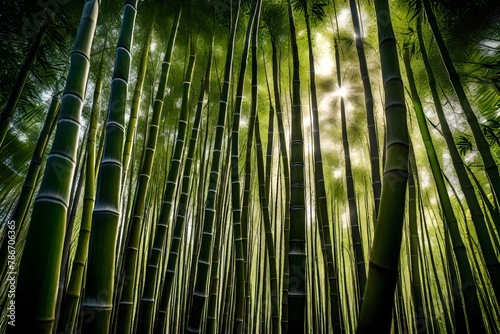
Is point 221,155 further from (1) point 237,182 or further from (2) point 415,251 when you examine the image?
(2) point 415,251

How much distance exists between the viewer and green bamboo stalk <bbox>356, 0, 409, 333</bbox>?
607 millimetres

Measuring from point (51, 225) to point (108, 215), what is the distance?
0.47ft

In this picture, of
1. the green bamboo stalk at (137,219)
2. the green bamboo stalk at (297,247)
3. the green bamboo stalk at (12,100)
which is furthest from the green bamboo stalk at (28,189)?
the green bamboo stalk at (297,247)

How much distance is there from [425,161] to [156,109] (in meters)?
5.00

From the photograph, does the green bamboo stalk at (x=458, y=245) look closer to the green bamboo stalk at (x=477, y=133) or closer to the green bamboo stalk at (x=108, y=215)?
the green bamboo stalk at (x=477, y=133)

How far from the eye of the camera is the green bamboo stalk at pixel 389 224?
1.99 ft

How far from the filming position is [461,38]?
3090 mm

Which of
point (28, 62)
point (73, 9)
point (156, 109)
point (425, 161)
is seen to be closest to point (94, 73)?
point (73, 9)

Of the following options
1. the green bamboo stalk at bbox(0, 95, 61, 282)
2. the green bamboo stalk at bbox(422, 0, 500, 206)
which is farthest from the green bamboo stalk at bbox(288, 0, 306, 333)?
the green bamboo stalk at bbox(0, 95, 61, 282)

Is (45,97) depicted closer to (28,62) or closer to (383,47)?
(28,62)

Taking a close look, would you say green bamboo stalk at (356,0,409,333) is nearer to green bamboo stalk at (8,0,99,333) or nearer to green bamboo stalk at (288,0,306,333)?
green bamboo stalk at (288,0,306,333)

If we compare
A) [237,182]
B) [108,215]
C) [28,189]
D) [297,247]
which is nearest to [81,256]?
[28,189]

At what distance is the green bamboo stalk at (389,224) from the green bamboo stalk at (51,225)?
2.06ft

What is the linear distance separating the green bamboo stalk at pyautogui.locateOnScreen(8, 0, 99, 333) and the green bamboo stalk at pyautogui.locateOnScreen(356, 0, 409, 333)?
0.63 m
